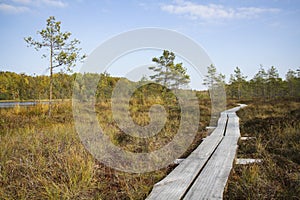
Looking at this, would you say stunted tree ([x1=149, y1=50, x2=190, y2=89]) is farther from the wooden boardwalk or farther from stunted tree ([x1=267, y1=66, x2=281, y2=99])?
stunted tree ([x1=267, y1=66, x2=281, y2=99])

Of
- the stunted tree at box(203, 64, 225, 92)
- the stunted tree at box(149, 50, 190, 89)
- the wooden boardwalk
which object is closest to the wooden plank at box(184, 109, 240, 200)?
the wooden boardwalk

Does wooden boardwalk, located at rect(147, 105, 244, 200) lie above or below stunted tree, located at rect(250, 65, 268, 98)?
below

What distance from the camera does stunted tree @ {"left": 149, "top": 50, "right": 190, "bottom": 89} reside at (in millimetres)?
18391

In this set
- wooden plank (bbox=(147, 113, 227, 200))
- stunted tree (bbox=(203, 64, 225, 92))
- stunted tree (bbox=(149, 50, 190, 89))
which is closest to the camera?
wooden plank (bbox=(147, 113, 227, 200))

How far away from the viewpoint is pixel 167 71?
727 inches

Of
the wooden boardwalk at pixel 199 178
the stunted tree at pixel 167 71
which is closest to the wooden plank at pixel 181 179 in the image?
the wooden boardwalk at pixel 199 178

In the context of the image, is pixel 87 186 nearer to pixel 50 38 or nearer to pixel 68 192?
pixel 68 192

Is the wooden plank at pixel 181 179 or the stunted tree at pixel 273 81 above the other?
the stunted tree at pixel 273 81

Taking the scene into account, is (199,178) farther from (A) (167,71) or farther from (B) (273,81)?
(B) (273,81)

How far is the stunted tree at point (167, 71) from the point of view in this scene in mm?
18391

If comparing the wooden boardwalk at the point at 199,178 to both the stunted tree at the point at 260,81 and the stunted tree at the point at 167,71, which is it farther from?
the stunted tree at the point at 260,81

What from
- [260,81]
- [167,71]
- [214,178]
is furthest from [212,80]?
[214,178]

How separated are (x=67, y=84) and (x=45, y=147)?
1242 cm

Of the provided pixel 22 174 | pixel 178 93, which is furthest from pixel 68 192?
pixel 178 93
